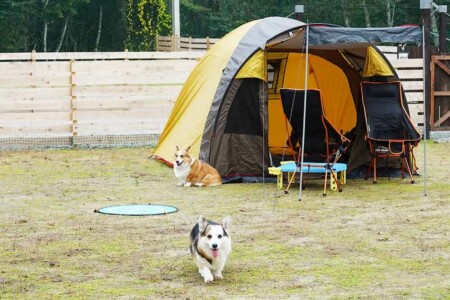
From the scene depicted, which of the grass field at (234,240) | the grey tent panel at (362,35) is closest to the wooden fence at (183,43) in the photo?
the grass field at (234,240)

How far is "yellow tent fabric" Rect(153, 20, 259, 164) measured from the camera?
12.9 metres

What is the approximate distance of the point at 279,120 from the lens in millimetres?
13875

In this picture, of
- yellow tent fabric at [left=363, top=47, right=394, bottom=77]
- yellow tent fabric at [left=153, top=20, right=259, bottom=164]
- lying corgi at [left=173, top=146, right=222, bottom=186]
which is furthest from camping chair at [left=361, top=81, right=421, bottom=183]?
lying corgi at [left=173, top=146, right=222, bottom=186]

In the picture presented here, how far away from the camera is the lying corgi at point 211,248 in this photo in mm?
6684

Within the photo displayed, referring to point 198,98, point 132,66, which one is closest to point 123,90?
point 132,66

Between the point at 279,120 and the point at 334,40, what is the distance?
328 cm

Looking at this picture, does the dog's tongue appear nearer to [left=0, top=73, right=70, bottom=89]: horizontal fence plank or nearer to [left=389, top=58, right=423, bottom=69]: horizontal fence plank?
[left=0, top=73, right=70, bottom=89]: horizontal fence plank

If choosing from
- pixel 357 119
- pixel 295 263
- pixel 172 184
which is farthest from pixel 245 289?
pixel 357 119

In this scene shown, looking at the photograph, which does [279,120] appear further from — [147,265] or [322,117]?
[147,265]

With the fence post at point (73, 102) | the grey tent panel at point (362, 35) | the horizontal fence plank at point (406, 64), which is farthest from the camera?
the horizontal fence plank at point (406, 64)

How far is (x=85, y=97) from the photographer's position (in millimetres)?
16750

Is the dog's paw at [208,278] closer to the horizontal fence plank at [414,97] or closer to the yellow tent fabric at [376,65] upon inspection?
the yellow tent fabric at [376,65]

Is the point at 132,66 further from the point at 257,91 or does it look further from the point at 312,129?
the point at 312,129

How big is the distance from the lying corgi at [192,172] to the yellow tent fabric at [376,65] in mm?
2633
